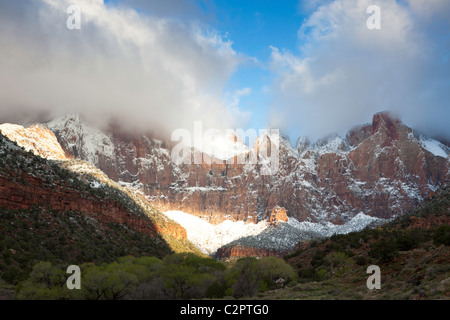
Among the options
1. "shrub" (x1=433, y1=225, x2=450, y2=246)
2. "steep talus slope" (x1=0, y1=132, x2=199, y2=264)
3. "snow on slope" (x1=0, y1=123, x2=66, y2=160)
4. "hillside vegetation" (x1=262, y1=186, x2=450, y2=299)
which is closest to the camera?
"hillside vegetation" (x1=262, y1=186, x2=450, y2=299)

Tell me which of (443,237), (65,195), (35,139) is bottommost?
(443,237)

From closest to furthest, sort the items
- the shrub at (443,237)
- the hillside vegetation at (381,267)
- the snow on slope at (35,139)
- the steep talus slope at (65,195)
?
1. the hillside vegetation at (381,267)
2. the shrub at (443,237)
3. the steep talus slope at (65,195)
4. the snow on slope at (35,139)

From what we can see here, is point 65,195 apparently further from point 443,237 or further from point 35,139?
point 35,139

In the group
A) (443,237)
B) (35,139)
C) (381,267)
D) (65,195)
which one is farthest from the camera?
(35,139)

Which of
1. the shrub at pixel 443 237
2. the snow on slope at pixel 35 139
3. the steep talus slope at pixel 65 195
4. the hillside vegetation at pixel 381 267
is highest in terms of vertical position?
the snow on slope at pixel 35 139

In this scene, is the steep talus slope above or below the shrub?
above

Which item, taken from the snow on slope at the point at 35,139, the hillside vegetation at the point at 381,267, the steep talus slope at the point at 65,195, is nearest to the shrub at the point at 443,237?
the hillside vegetation at the point at 381,267

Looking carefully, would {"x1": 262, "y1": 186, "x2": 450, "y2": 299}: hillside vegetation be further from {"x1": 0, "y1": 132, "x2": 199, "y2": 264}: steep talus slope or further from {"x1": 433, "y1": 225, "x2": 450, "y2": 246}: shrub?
{"x1": 0, "y1": 132, "x2": 199, "y2": 264}: steep talus slope

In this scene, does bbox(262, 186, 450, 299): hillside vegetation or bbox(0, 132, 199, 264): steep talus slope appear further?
bbox(0, 132, 199, 264): steep talus slope

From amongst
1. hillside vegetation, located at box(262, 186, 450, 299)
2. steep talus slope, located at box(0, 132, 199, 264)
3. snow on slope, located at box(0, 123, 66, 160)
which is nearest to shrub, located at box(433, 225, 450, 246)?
hillside vegetation, located at box(262, 186, 450, 299)

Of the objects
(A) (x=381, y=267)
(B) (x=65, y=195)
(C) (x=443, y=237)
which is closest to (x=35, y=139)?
(B) (x=65, y=195)

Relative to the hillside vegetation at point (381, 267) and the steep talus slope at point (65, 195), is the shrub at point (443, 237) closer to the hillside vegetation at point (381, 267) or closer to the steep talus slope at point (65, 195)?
the hillside vegetation at point (381, 267)
